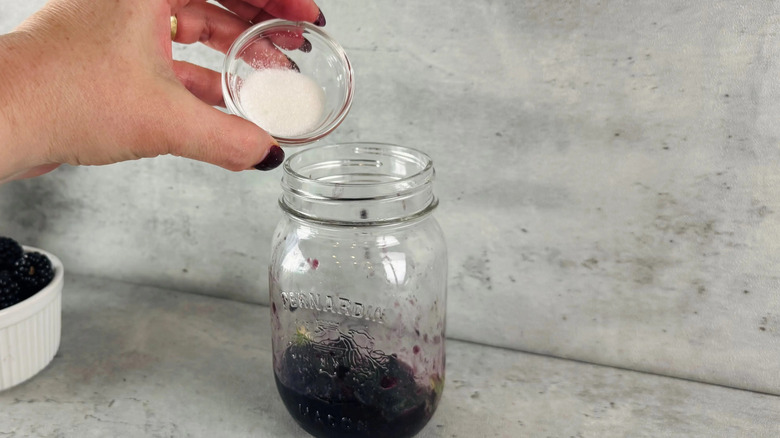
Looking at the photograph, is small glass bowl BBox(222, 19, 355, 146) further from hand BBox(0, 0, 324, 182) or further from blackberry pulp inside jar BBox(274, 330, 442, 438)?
blackberry pulp inside jar BBox(274, 330, 442, 438)

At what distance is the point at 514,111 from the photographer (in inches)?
31.7

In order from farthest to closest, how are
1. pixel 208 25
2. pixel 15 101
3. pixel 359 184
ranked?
1. pixel 208 25
2. pixel 359 184
3. pixel 15 101

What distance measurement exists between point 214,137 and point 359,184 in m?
0.15

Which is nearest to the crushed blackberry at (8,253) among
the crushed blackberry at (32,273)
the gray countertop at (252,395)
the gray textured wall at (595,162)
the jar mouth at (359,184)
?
the crushed blackberry at (32,273)

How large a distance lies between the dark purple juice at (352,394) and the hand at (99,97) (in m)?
0.23

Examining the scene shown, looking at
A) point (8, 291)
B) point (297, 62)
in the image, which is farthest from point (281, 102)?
point (8, 291)

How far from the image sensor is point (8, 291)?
2.61 feet

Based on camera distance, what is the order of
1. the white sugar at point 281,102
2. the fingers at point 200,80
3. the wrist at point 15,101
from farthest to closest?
1. the fingers at point 200,80
2. the white sugar at point 281,102
3. the wrist at point 15,101

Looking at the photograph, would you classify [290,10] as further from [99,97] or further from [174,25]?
[99,97]

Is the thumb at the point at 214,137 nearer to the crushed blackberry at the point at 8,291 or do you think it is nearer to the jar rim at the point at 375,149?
the jar rim at the point at 375,149

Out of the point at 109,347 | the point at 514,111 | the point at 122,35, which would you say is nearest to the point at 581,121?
the point at 514,111

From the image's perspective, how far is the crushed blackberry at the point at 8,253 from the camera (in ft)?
2.69

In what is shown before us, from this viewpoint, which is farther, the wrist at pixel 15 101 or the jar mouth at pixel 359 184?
the jar mouth at pixel 359 184

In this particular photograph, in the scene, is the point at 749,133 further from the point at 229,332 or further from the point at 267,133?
the point at 229,332
